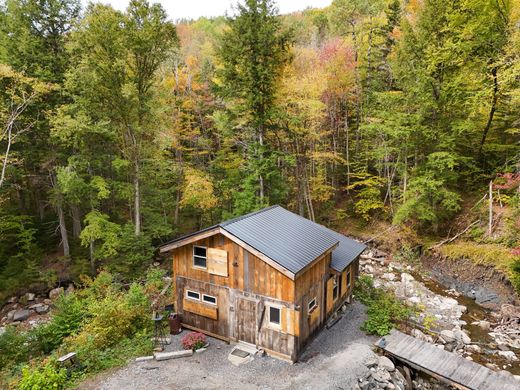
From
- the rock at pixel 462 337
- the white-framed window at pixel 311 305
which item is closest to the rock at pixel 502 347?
the rock at pixel 462 337

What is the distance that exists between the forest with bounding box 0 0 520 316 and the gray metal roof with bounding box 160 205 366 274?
7.02 meters

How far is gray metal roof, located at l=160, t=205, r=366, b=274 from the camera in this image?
1065cm

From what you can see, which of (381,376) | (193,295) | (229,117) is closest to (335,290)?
(381,376)

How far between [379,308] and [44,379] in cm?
1292

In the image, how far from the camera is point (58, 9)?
16938 mm

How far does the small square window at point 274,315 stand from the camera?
1092 cm

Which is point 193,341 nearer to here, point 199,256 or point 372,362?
point 199,256

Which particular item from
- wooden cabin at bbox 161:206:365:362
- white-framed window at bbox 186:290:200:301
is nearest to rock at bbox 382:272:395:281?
wooden cabin at bbox 161:206:365:362

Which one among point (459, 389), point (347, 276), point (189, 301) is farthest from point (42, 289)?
point (459, 389)

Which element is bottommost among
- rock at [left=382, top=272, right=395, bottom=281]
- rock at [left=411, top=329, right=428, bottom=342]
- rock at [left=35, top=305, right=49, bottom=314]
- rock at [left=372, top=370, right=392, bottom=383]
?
rock at [left=35, top=305, right=49, bottom=314]

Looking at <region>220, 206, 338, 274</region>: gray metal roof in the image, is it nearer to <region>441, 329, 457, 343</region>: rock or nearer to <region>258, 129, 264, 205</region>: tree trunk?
<region>441, 329, 457, 343</region>: rock

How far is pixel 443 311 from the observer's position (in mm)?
14961

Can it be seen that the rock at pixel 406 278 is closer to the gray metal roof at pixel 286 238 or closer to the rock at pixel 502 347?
the gray metal roof at pixel 286 238

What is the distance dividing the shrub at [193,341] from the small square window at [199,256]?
2.57 m
